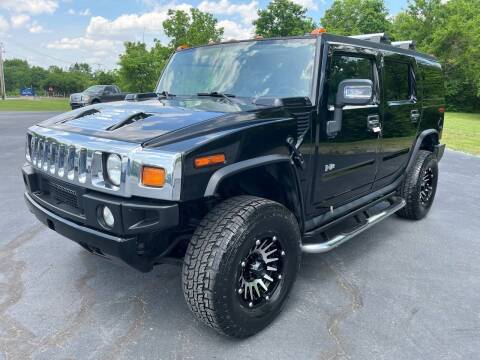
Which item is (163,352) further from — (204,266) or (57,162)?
(57,162)

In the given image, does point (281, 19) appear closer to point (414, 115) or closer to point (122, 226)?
point (414, 115)

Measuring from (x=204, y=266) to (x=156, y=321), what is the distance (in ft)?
2.43

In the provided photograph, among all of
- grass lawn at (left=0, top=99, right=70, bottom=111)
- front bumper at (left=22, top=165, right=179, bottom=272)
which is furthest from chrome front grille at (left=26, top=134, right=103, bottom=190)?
grass lawn at (left=0, top=99, right=70, bottom=111)

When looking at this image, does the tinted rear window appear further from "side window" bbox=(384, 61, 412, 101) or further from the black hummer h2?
the black hummer h2

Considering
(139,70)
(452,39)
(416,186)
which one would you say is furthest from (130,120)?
(452,39)

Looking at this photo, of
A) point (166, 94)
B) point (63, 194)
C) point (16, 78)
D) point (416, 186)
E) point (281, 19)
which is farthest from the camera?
point (16, 78)

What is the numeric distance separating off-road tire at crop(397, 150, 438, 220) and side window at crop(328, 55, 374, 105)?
1.45 m

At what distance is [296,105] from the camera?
2.89 metres

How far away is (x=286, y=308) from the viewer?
2.96 metres

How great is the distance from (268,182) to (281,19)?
3961 centimetres

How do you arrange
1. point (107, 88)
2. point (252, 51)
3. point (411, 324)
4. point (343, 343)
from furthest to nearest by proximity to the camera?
1. point (107, 88)
2. point (252, 51)
3. point (411, 324)
4. point (343, 343)

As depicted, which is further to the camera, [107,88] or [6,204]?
[107,88]

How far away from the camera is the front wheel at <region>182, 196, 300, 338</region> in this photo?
2.35 m

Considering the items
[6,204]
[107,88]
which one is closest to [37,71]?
[107,88]
